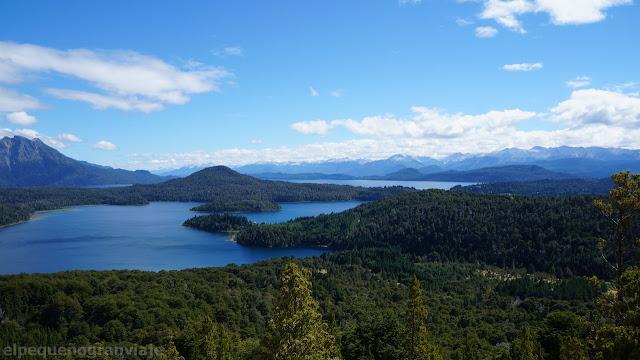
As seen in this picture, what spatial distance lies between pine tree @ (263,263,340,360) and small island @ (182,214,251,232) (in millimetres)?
144359

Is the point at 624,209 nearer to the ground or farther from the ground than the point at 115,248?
A: farther from the ground

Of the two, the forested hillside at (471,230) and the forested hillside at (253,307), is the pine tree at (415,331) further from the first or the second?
the forested hillside at (471,230)

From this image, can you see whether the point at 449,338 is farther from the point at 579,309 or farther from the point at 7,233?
the point at 7,233

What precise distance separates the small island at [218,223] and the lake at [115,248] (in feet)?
17.3

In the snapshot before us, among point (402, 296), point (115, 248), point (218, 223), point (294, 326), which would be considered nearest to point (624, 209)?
point (294, 326)

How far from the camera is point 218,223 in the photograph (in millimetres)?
155000

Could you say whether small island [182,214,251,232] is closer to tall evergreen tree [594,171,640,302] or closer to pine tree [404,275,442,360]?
pine tree [404,275,442,360]

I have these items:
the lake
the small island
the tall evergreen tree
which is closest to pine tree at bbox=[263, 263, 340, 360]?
the tall evergreen tree

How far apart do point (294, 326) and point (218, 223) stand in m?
151

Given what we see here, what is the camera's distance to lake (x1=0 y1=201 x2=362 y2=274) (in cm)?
9325

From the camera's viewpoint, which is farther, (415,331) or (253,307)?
(253,307)

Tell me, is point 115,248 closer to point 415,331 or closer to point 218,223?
point 218,223

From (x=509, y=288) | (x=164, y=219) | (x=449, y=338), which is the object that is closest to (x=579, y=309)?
(x=509, y=288)

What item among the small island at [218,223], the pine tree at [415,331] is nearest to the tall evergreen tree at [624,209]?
the pine tree at [415,331]
